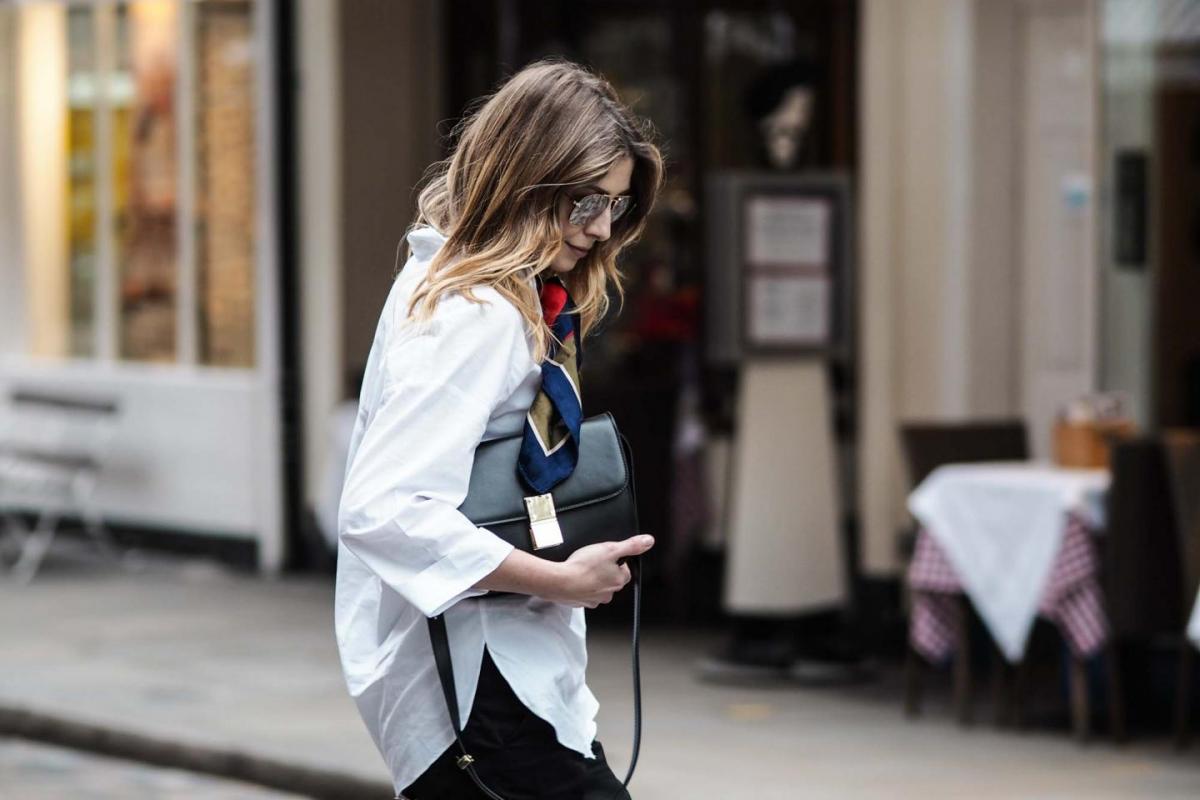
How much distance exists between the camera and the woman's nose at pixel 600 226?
2.66 m

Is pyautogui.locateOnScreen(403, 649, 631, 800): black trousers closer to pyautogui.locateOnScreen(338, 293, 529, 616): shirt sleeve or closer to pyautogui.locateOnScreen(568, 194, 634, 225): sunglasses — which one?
pyautogui.locateOnScreen(338, 293, 529, 616): shirt sleeve

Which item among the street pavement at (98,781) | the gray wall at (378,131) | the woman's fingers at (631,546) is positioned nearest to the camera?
the woman's fingers at (631,546)

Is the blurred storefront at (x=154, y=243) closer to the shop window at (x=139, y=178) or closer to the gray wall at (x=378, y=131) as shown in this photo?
the shop window at (x=139, y=178)

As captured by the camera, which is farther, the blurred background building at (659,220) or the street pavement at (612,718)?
the blurred background building at (659,220)

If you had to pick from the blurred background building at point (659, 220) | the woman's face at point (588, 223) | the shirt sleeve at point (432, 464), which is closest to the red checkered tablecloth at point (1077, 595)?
the blurred background building at point (659, 220)

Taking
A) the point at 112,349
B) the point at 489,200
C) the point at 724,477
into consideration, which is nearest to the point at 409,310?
the point at 489,200

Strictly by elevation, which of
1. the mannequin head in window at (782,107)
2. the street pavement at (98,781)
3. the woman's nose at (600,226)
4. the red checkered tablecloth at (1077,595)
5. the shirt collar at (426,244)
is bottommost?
the street pavement at (98,781)

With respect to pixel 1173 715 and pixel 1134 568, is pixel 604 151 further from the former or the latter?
pixel 1173 715

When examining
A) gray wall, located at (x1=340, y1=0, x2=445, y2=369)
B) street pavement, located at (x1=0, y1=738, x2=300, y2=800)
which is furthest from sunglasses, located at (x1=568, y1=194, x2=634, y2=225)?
gray wall, located at (x1=340, y1=0, x2=445, y2=369)

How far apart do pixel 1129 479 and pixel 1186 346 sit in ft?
6.69

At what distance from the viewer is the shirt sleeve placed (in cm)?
250

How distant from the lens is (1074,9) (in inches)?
342

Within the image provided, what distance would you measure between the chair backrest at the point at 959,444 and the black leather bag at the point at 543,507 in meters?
5.27

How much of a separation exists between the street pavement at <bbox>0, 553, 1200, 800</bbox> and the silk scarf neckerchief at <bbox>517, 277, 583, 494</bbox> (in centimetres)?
365
